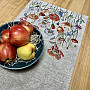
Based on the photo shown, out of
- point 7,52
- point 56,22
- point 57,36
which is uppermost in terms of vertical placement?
point 56,22

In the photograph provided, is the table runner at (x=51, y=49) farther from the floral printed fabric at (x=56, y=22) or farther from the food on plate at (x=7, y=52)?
the food on plate at (x=7, y=52)

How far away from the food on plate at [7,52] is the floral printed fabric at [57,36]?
7.7 inches

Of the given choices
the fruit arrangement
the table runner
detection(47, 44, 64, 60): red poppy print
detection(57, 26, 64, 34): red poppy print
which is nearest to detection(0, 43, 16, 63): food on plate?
the fruit arrangement

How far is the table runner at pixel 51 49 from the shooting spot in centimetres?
61

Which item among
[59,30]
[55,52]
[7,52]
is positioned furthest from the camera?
[59,30]

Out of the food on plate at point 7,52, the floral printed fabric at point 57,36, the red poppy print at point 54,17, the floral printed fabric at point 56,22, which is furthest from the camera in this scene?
the red poppy print at point 54,17

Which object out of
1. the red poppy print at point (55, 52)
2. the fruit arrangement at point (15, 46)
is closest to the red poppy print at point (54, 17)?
the red poppy print at point (55, 52)

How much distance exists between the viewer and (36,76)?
0.64 metres

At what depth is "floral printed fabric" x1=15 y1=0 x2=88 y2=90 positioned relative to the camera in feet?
2.16

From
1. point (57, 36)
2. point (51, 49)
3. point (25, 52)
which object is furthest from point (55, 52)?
point (25, 52)

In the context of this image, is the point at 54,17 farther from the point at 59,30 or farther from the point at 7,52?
the point at 7,52

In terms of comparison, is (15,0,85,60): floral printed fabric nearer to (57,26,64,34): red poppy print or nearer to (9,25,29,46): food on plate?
(57,26,64,34): red poppy print

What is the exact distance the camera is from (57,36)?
84 cm

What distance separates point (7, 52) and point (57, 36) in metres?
0.43
